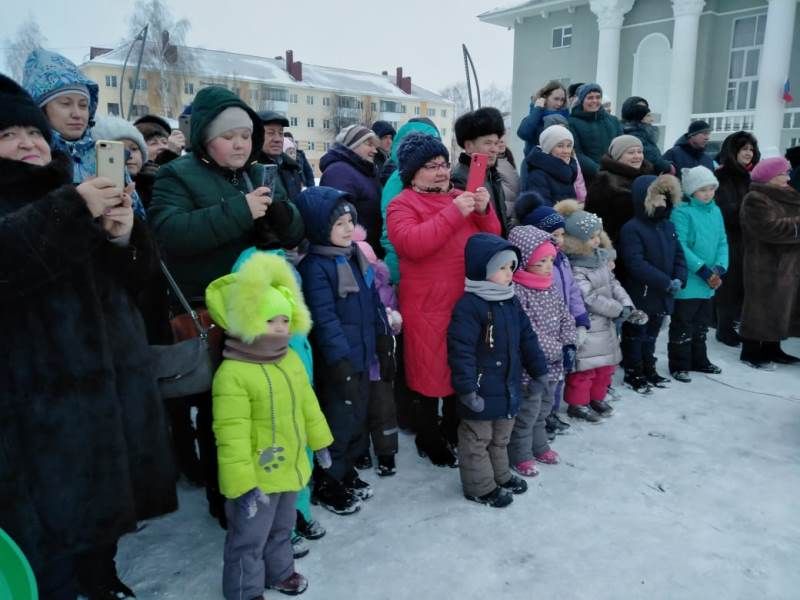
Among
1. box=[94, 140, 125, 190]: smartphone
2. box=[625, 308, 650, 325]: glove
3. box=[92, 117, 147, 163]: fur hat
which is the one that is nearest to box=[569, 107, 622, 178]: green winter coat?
box=[625, 308, 650, 325]: glove

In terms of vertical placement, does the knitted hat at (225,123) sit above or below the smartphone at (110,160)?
above

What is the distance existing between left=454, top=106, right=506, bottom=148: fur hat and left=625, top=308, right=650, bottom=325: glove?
1.79 meters

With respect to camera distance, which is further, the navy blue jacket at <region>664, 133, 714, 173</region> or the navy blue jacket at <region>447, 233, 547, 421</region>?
the navy blue jacket at <region>664, 133, 714, 173</region>

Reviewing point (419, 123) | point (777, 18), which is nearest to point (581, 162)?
point (419, 123)

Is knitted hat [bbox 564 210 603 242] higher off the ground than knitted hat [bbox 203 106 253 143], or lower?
lower

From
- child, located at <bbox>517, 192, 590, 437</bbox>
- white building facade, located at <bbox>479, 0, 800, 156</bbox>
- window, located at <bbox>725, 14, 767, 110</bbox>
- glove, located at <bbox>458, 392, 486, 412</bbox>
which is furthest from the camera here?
window, located at <bbox>725, 14, 767, 110</bbox>

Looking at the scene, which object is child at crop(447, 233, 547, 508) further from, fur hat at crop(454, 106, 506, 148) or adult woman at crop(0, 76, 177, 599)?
adult woman at crop(0, 76, 177, 599)

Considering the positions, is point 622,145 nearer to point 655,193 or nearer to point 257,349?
point 655,193

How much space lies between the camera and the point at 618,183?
Answer: 5.14 meters

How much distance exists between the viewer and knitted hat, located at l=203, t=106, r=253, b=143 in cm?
260

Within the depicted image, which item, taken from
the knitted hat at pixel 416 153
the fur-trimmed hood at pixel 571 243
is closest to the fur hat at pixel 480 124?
the knitted hat at pixel 416 153

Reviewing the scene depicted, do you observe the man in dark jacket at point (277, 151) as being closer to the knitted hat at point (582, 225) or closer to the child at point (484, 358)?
the child at point (484, 358)

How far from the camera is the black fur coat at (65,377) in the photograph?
1675 millimetres

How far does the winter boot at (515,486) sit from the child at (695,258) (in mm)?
2547
